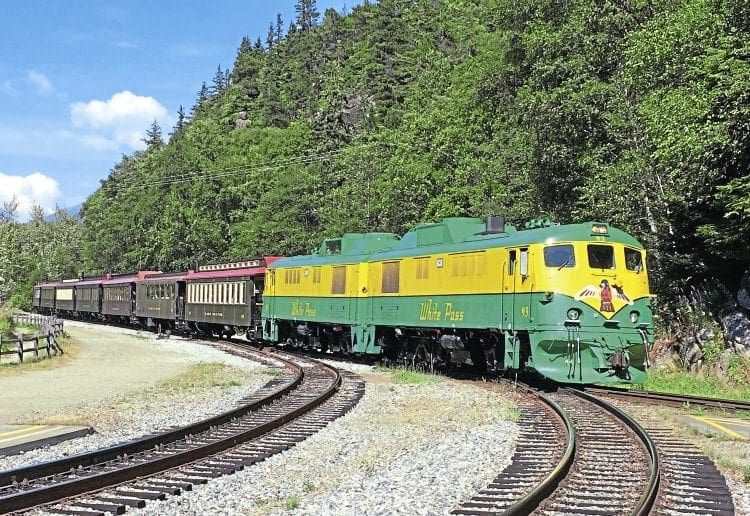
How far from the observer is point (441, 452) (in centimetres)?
1036

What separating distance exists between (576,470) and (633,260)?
28.8 ft

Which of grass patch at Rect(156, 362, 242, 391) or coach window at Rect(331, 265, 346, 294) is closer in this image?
grass patch at Rect(156, 362, 242, 391)

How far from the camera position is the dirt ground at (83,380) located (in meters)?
14.5

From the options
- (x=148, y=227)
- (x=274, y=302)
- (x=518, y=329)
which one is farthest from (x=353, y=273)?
(x=148, y=227)

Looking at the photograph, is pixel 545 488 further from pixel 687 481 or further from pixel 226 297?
pixel 226 297

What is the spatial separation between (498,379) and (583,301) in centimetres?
373

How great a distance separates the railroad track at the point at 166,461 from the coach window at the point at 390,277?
22.5 feet

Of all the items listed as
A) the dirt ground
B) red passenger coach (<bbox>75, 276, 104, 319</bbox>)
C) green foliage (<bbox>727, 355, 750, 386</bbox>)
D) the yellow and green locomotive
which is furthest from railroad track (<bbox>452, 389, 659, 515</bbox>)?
red passenger coach (<bbox>75, 276, 104, 319</bbox>)

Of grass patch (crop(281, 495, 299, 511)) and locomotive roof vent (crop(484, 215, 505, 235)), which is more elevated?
locomotive roof vent (crop(484, 215, 505, 235))

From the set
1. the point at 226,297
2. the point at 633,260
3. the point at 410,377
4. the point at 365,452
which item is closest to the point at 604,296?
the point at 633,260

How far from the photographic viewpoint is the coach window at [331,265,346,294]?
25109mm

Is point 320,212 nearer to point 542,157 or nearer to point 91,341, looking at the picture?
point 91,341

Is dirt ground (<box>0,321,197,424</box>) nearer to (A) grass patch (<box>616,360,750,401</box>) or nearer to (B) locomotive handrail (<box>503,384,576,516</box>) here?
(B) locomotive handrail (<box>503,384,576,516</box>)

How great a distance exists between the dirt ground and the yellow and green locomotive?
6074 mm
